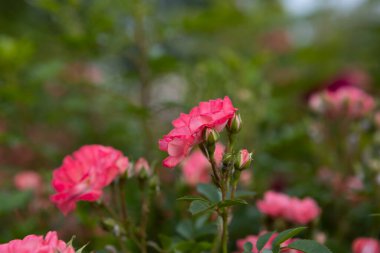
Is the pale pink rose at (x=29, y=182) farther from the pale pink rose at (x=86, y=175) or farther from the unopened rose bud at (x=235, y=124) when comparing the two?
the unopened rose bud at (x=235, y=124)

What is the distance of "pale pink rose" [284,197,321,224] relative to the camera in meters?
0.71

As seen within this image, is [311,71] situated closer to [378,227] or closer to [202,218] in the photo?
[378,227]

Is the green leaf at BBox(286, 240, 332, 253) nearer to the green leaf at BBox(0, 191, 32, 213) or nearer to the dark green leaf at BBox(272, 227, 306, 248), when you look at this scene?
the dark green leaf at BBox(272, 227, 306, 248)

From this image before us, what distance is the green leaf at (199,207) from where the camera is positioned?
46 centimetres

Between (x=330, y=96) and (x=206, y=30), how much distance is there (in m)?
0.41

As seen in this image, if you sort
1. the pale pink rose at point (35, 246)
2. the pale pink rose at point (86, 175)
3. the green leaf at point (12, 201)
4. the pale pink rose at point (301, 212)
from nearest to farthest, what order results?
the pale pink rose at point (35, 246) < the pale pink rose at point (86, 175) < the pale pink rose at point (301, 212) < the green leaf at point (12, 201)

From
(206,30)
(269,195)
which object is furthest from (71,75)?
(269,195)

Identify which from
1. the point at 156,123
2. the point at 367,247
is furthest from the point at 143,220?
the point at 156,123

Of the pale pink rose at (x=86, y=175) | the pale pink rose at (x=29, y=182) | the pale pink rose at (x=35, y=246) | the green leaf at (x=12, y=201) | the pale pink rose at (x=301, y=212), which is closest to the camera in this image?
the pale pink rose at (x=35, y=246)

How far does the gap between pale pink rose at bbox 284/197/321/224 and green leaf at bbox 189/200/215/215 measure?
10.7 inches

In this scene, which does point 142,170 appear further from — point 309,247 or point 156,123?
point 156,123

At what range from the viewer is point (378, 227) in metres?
0.77

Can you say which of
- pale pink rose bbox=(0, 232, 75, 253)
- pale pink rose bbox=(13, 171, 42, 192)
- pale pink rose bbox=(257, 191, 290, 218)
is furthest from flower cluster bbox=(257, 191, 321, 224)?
pale pink rose bbox=(13, 171, 42, 192)

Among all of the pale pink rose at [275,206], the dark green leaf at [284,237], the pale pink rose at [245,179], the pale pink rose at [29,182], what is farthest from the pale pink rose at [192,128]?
the pale pink rose at [29,182]
